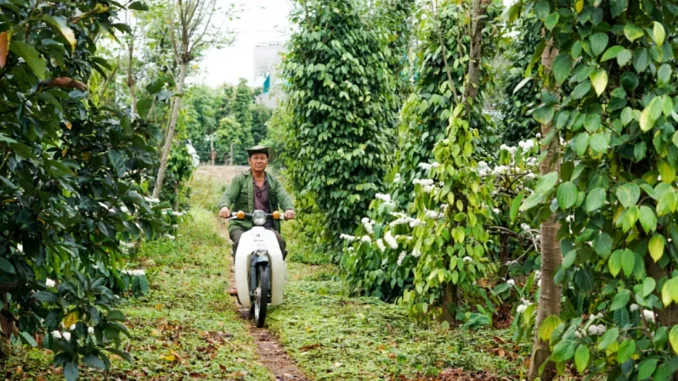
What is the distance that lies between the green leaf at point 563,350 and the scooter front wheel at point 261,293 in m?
4.69

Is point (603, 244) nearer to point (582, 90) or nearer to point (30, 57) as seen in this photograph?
point (582, 90)

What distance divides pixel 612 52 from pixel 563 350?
44.7 inches

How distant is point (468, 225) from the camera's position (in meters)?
6.13

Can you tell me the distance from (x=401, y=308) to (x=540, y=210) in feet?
15.2

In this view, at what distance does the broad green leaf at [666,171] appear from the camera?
2900 millimetres

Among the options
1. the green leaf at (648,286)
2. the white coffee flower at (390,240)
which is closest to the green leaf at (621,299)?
the green leaf at (648,286)

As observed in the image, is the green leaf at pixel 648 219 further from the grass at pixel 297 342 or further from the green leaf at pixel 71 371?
the grass at pixel 297 342

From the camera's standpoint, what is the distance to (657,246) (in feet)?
9.41

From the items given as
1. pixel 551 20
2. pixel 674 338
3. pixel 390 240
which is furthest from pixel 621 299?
pixel 390 240

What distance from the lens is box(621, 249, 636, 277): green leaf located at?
283cm

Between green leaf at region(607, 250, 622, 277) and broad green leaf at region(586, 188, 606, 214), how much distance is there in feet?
0.60

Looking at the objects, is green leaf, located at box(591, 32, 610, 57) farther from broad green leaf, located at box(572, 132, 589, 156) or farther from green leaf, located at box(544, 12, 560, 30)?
broad green leaf, located at box(572, 132, 589, 156)

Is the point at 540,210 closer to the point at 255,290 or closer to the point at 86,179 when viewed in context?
the point at 86,179

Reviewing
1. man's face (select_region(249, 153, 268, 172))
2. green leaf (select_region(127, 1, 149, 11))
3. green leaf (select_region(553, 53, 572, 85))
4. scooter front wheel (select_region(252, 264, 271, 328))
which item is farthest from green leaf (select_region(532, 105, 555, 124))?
man's face (select_region(249, 153, 268, 172))
